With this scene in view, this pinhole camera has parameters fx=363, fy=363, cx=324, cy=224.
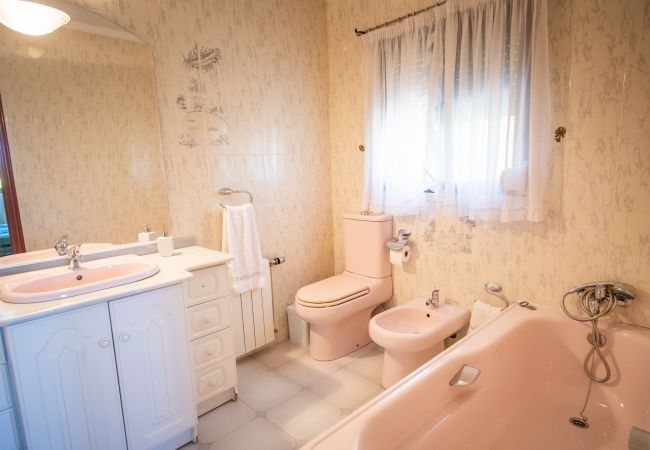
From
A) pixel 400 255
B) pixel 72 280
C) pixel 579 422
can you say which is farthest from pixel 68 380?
pixel 579 422

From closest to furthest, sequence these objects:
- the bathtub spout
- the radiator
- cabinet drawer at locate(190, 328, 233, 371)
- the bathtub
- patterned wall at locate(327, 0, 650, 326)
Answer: the bathtub → the bathtub spout → patterned wall at locate(327, 0, 650, 326) → cabinet drawer at locate(190, 328, 233, 371) → the radiator

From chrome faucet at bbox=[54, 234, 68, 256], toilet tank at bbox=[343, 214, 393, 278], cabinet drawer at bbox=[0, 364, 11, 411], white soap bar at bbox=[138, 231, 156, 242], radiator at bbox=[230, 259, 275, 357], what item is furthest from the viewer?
toilet tank at bbox=[343, 214, 393, 278]

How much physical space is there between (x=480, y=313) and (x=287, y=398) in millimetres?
1199

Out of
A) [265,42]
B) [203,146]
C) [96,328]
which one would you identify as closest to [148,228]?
[203,146]

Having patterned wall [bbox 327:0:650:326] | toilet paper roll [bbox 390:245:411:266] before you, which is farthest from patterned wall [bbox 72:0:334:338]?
patterned wall [bbox 327:0:650:326]

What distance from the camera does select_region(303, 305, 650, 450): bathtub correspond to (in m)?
1.31

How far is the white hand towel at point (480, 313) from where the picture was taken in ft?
6.72

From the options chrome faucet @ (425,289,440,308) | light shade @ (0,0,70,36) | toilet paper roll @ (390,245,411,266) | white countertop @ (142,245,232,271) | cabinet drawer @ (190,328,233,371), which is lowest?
cabinet drawer @ (190,328,233,371)

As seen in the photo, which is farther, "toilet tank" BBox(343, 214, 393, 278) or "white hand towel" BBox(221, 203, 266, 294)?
"toilet tank" BBox(343, 214, 393, 278)

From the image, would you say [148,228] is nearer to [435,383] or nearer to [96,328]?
[96,328]

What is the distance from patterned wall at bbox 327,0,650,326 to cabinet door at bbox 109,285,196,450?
1644mm

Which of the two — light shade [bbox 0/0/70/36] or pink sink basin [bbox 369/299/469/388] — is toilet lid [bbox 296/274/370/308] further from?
light shade [bbox 0/0/70/36]

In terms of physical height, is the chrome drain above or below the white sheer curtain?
below

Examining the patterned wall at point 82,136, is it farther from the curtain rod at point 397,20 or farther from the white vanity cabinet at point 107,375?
the curtain rod at point 397,20
